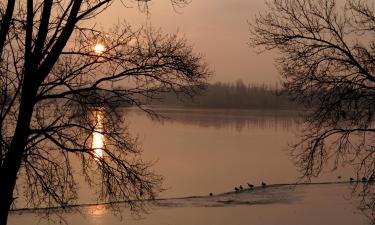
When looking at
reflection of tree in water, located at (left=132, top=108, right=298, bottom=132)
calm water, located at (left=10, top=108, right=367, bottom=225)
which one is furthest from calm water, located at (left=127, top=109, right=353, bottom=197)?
reflection of tree in water, located at (left=132, top=108, right=298, bottom=132)

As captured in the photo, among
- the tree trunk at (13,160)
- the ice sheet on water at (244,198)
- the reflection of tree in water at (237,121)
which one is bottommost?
the ice sheet on water at (244,198)

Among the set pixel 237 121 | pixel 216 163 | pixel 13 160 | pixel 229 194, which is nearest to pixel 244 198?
pixel 229 194

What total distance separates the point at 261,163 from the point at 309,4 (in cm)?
1637

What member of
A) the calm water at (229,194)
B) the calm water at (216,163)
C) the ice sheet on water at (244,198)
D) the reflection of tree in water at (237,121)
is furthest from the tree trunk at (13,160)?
the reflection of tree in water at (237,121)

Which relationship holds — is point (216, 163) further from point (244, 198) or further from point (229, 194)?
point (244, 198)

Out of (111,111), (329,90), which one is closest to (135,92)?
(111,111)

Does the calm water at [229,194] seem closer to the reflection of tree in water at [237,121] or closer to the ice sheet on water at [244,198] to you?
the ice sheet on water at [244,198]

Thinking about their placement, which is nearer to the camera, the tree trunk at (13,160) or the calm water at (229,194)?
the tree trunk at (13,160)

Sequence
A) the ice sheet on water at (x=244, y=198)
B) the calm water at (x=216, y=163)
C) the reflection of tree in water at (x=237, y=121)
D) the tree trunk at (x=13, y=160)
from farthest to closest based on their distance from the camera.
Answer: the reflection of tree in water at (x=237, y=121)
the calm water at (x=216, y=163)
the ice sheet on water at (x=244, y=198)
the tree trunk at (x=13, y=160)

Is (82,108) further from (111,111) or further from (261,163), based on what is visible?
(261,163)

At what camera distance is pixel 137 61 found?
25.9ft

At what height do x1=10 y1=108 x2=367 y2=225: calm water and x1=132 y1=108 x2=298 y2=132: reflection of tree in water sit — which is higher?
x1=132 y1=108 x2=298 y2=132: reflection of tree in water

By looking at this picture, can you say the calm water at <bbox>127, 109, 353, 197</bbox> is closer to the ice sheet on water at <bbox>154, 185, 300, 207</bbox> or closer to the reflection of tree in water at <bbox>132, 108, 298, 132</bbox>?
the ice sheet on water at <bbox>154, 185, 300, 207</bbox>

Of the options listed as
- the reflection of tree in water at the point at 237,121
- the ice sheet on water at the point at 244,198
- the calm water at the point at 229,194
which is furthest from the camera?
the reflection of tree in water at the point at 237,121
